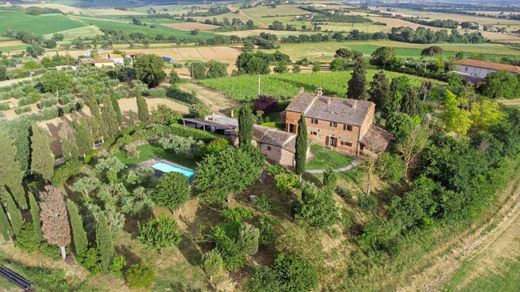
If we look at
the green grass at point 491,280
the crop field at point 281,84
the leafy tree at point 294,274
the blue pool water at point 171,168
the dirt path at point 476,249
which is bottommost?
the green grass at point 491,280

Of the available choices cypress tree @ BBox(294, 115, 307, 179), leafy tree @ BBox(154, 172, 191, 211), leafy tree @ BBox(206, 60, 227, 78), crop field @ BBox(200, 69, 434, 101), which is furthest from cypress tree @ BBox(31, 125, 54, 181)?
leafy tree @ BBox(206, 60, 227, 78)

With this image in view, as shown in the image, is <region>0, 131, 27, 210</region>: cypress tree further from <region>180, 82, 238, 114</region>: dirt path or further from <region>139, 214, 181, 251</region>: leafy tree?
<region>180, 82, 238, 114</region>: dirt path

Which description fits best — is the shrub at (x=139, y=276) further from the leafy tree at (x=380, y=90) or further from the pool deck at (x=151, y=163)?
the leafy tree at (x=380, y=90)

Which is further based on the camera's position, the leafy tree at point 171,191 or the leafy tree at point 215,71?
the leafy tree at point 215,71

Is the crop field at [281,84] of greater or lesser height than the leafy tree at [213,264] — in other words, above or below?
below

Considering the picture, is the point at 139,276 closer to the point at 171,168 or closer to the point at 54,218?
the point at 54,218

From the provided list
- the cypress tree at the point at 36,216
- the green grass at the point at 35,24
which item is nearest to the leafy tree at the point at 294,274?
the cypress tree at the point at 36,216

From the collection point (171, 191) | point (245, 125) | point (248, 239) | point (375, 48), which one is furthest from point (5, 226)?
point (375, 48)
